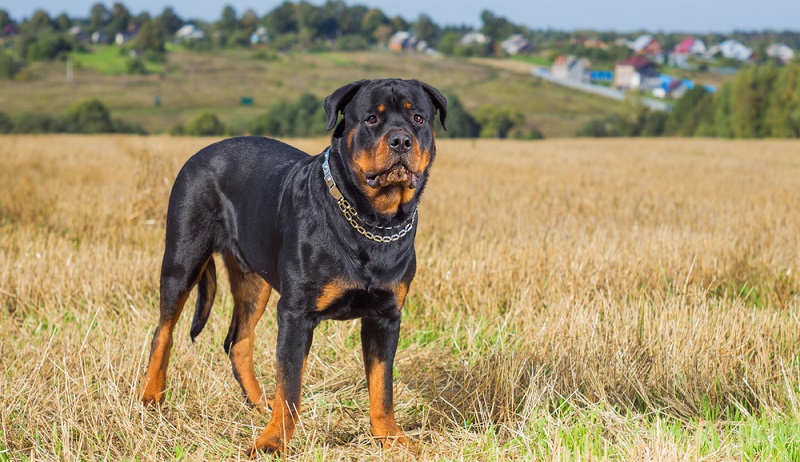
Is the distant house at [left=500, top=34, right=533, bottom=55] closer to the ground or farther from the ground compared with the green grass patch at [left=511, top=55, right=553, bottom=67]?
farther from the ground

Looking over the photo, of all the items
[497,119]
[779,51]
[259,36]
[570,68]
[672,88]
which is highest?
[779,51]

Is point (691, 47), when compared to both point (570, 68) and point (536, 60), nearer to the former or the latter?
point (536, 60)

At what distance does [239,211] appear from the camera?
4180 mm

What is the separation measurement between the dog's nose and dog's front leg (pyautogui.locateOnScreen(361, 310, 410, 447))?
774 millimetres

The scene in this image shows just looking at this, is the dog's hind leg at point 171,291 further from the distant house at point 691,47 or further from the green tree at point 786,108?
the distant house at point 691,47

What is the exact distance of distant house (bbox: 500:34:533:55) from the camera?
15809cm

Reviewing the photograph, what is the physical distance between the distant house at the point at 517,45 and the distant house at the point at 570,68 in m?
33.4

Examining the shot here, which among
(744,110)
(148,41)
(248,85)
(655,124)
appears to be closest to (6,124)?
(248,85)

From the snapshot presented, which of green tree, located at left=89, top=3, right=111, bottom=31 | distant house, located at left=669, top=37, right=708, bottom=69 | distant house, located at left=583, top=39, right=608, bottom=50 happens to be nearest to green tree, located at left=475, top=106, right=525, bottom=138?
distant house, located at left=583, top=39, right=608, bottom=50

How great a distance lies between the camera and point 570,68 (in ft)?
390

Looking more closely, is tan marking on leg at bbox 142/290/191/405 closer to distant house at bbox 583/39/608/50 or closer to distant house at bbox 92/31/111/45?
distant house at bbox 583/39/608/50

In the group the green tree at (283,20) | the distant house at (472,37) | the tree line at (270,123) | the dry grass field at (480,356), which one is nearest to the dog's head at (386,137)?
the dry grass field at (480,356)

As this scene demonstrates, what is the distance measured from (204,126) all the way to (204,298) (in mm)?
58775

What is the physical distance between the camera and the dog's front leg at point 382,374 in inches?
139
